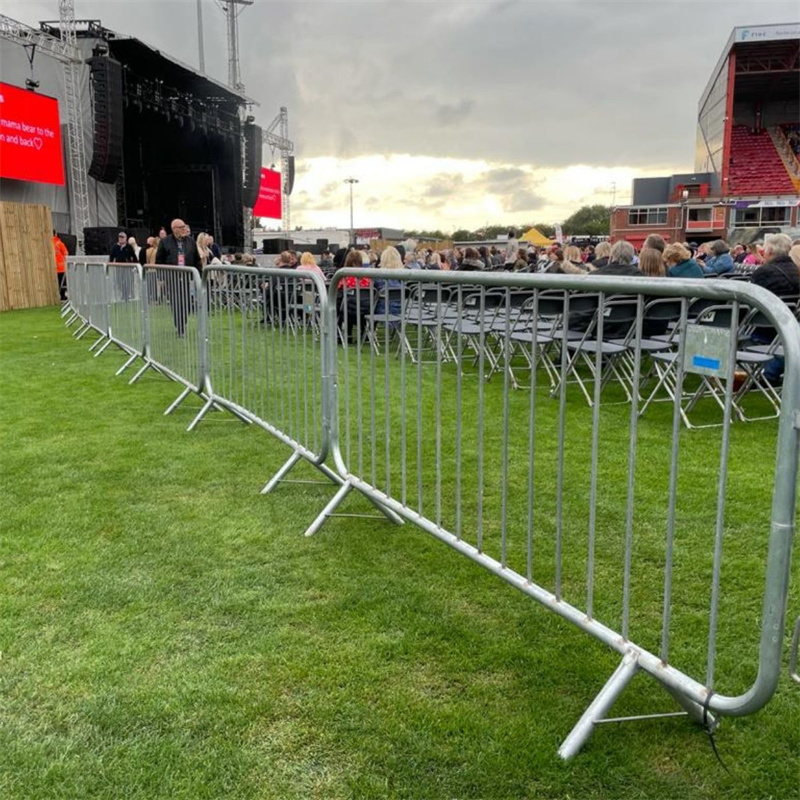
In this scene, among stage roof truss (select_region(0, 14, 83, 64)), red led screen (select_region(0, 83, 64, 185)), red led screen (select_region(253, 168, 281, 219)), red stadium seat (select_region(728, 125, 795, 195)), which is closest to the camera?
Result: stage roof truss (select_region(0, 14, 83, 64))

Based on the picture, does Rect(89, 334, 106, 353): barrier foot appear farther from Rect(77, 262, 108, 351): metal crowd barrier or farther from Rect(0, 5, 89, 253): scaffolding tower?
Rect(0, 5, 89, 253): scaffolding tower

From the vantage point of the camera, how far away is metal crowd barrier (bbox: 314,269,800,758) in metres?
1.89

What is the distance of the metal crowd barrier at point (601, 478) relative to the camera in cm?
189

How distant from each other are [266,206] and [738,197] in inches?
1194

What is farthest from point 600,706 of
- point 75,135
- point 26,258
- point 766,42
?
point 766,42

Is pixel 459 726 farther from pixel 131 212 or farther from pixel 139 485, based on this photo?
pixel 131 212

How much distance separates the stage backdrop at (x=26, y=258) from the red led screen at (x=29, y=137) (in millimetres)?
3694

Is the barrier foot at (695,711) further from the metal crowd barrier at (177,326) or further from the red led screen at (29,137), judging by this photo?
the red led screen at (29,137)

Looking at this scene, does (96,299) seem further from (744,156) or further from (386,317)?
(744,156)

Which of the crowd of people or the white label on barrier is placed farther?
A: the crowd of people

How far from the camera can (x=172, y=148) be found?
31.0m

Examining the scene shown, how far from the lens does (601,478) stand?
460cm

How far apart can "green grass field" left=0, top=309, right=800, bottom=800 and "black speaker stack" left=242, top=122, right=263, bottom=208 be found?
29.1m

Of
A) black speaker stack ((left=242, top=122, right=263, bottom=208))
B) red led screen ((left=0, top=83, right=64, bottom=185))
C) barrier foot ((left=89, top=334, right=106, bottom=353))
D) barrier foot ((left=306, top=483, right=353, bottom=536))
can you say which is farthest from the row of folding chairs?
black speaker stack ((left=242, top=122, right=263, bottom=208))
